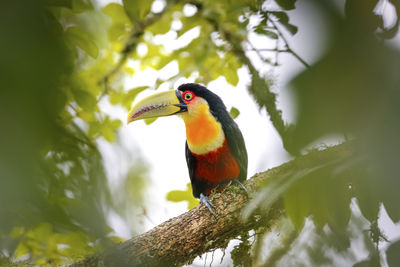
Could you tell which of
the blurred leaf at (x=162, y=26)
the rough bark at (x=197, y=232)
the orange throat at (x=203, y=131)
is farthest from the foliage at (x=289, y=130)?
the orange throat at (x=203, y=131)

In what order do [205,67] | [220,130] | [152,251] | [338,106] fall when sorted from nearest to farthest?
[338,106] → [152,251] → [205,67] → [220,130]

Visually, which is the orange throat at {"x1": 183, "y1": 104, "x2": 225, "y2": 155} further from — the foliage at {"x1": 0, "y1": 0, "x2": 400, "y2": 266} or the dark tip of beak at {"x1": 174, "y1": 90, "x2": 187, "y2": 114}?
the foliage at {"x1": 0, "y1": 0, "x2": 400, "y2": 266}

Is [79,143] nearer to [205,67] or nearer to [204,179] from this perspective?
[205,67]

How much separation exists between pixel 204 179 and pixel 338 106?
3.10m

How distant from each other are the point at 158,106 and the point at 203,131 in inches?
17.9

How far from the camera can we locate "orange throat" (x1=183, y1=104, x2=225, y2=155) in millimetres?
3258

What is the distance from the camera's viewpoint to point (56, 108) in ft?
1.16

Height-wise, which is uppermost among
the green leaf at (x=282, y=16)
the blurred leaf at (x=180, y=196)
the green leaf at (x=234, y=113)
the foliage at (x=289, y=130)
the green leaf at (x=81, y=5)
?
the green leaf at (x=234, y=113)

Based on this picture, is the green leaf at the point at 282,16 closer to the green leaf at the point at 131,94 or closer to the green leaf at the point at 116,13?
the green leaf at the point at 116,13

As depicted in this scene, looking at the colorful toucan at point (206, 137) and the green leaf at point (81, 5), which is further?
the colorful toucan at point (206, 137)

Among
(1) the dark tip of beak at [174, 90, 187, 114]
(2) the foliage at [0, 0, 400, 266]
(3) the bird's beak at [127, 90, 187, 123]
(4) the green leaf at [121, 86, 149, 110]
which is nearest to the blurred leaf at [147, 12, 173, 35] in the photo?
(4) the green leaf at [121, 86, 149, 110]

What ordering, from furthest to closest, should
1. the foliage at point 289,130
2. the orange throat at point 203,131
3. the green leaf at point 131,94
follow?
the orange throat at point 203,131 < the green leaf at point 131,94 < the foliage at point 289,130

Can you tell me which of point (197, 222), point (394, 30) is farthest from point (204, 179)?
point (394, 30)

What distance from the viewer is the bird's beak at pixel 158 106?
9.66 feet
